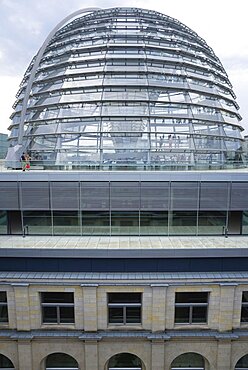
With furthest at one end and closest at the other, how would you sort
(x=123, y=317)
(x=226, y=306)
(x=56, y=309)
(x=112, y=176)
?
(x=112, y=176)
(x=56, y=309)
(x=123, y=317)
(x=226, y=306)

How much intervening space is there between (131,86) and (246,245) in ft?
44.4

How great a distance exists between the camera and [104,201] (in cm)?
1389

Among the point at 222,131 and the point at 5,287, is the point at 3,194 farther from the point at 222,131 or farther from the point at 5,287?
the point at 222,131

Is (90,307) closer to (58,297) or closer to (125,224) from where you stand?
(58,297)

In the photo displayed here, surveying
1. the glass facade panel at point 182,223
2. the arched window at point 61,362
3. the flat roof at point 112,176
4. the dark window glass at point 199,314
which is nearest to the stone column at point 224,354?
the dark window glass at point 199,314

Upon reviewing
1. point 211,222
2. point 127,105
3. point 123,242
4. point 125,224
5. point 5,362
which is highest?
point 127,105

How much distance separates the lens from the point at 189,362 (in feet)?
47.8

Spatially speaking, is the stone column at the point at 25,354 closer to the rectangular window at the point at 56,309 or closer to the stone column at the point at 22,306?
the stone column at the point at 22,306

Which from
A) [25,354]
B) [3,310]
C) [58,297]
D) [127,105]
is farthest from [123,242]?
[127,105]

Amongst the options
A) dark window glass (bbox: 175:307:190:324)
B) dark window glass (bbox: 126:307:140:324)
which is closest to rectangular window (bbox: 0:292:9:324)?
dark window glass (bbox: 126:307:140:324)

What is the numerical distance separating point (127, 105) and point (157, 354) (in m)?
15.9

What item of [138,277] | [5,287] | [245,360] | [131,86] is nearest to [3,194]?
[5,287]

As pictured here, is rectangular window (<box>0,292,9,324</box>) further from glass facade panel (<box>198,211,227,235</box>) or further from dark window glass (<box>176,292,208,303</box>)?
glass facade panel (<box>198,211,227,235</box>)

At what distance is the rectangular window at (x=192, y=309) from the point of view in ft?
44.7
